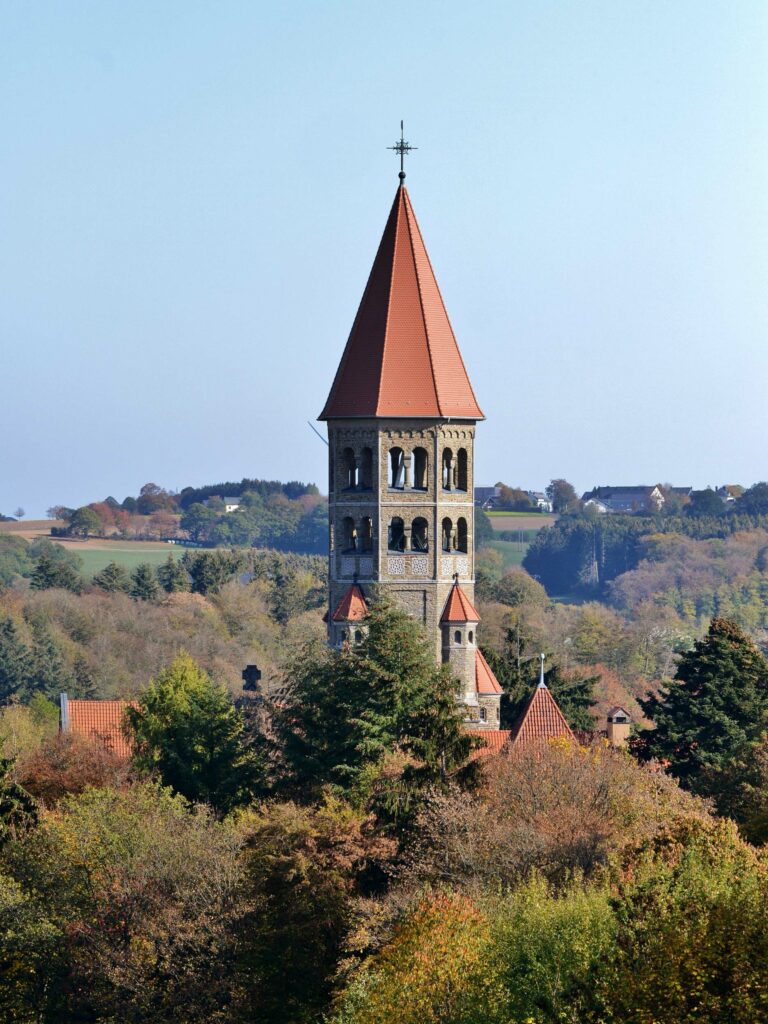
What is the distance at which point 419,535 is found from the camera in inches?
2384

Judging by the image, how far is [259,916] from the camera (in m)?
39.9

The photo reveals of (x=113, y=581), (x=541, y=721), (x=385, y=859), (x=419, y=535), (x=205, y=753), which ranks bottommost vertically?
(x=385, y=859)

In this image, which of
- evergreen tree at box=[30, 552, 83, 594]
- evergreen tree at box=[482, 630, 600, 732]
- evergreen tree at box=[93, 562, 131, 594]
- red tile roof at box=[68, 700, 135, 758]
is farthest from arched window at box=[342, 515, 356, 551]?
evergreen tree at box=[30, 552, 83, 594]

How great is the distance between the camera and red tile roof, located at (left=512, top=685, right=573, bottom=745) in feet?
188

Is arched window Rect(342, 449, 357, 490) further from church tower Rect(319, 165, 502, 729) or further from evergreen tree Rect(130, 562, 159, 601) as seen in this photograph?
evergreen tree Rect(130, 562, 159, 601)

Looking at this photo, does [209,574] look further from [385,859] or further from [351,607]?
[385,859]

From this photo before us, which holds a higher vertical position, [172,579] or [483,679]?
[172,579]

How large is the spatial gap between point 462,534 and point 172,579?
229 ft

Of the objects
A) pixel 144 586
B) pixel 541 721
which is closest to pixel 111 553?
pixel 144 586

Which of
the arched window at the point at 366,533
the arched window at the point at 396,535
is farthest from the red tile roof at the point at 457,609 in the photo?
the arched window at the point at 366,533

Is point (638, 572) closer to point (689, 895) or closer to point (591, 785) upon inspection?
point (591, 785)

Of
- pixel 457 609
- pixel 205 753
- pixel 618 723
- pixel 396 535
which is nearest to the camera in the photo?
pixel 205 753

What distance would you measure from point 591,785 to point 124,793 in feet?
37.0

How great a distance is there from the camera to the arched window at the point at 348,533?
60.4m
